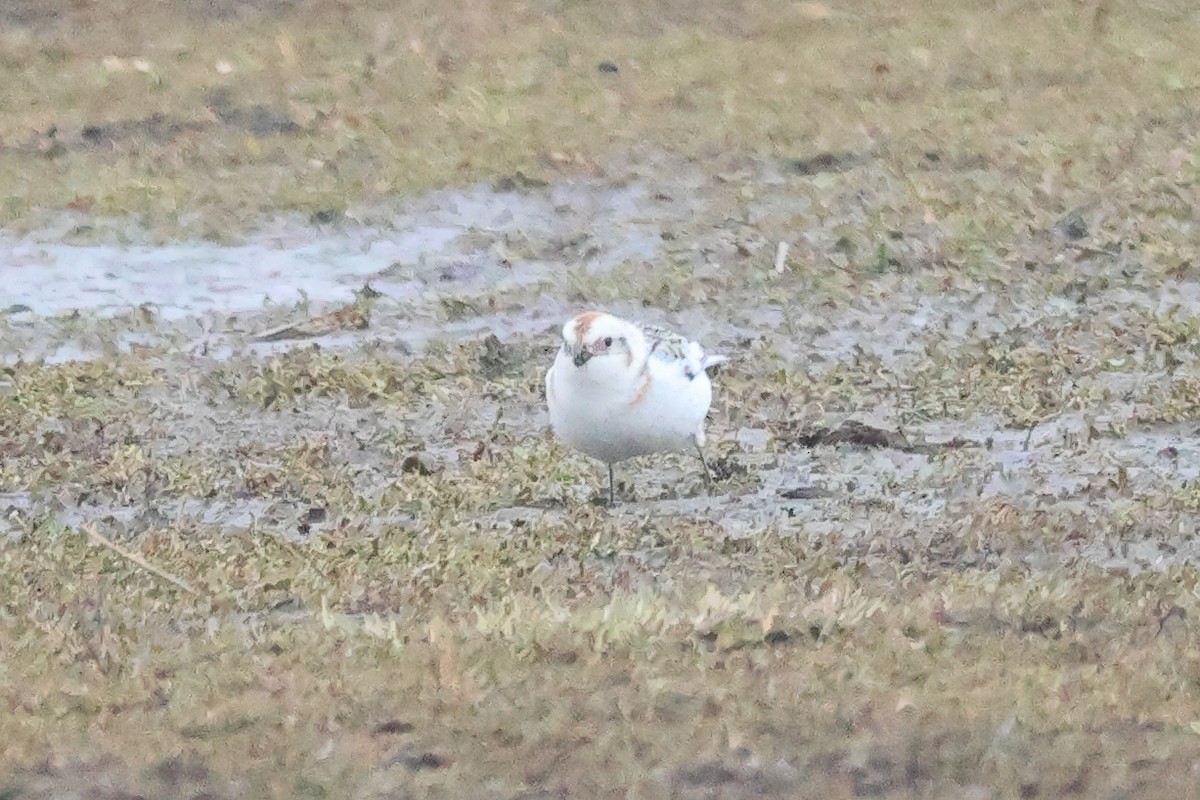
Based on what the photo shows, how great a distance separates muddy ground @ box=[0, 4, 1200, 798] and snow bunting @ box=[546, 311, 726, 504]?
0.71 feet

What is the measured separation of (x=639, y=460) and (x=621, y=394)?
0.87 meters

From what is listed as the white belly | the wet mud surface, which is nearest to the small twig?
the wet mud surface

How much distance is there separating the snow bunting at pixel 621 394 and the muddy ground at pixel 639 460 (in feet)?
0.71

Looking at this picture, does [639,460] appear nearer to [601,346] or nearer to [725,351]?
[601,346]

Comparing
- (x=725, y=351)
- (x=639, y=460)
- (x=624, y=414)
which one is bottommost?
(x=639, y=460)

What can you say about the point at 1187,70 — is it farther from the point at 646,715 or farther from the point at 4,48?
the point at 646,715

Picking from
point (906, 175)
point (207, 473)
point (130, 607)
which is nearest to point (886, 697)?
point (130, 607)

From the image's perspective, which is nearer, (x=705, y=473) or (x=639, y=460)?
(x=705, y=473)

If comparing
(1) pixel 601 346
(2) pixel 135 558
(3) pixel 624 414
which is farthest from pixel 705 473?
(2) pixel 135 558

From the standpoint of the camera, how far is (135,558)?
6.81 meters

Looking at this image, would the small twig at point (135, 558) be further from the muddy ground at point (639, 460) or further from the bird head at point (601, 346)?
the bird head at point (601, 346)

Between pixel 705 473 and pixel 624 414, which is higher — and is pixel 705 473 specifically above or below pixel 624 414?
below

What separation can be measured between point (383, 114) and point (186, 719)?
8.67 meters

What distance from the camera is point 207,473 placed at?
7.95 metres
